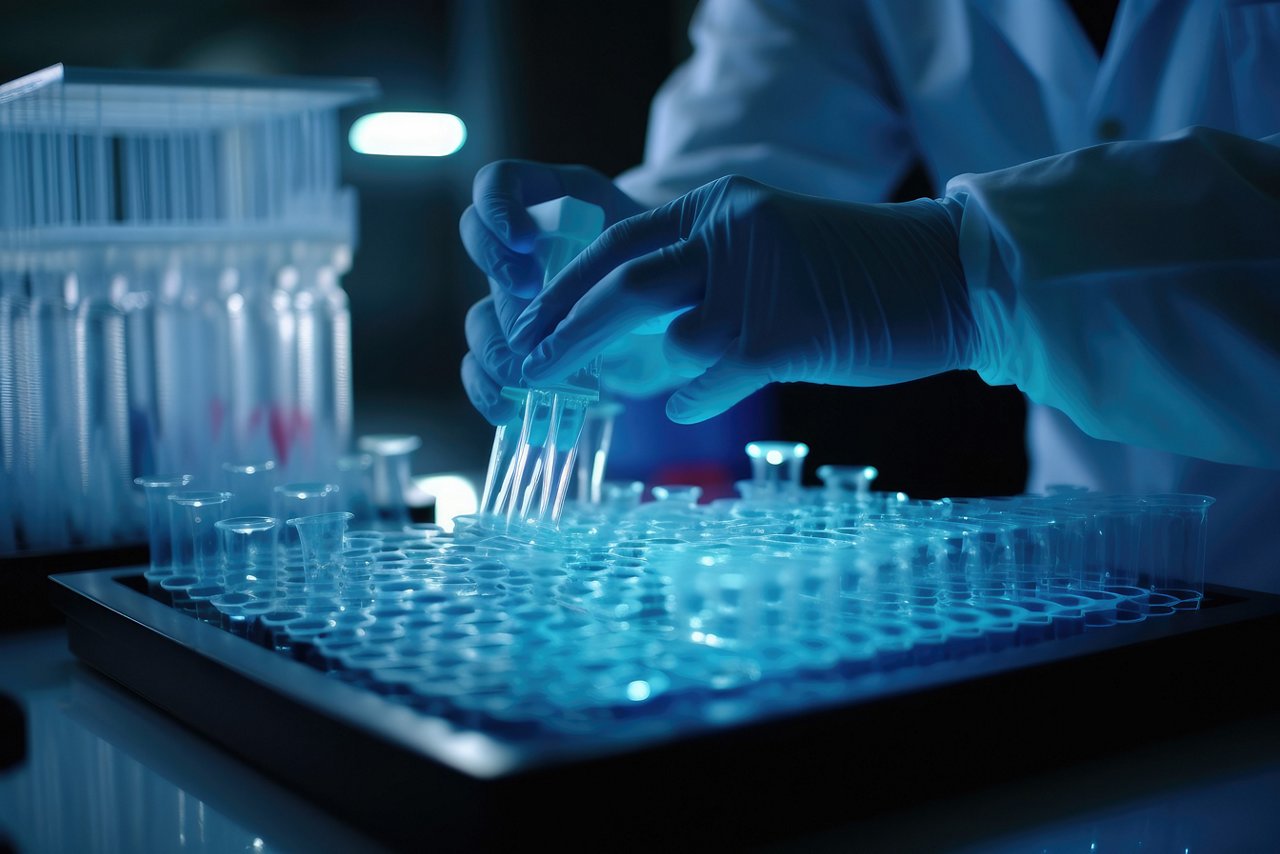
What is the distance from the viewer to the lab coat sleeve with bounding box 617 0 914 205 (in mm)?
2215

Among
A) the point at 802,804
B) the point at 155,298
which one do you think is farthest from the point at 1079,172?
the point at 155,298

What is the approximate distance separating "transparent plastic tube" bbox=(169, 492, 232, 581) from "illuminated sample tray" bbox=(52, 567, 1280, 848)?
13 cm

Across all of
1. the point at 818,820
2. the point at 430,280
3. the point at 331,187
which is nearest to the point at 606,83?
the point at 430,280

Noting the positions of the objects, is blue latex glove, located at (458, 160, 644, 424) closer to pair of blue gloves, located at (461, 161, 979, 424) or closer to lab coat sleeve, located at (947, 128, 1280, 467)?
pair of blue gloves, located at (461, 161, 979, 424)

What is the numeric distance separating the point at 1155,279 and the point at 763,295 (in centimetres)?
43

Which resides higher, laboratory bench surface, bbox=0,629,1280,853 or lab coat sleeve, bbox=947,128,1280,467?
lab coat sleeve, bbox=947,128,1280,467

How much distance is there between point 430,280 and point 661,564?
10.9 feet

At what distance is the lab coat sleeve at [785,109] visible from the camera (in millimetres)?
2215

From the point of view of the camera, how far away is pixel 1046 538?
1218mm

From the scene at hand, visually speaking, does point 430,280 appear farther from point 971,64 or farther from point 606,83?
point 971,64

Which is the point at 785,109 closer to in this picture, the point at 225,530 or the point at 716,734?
the point at 225,530

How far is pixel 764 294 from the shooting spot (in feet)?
4.22

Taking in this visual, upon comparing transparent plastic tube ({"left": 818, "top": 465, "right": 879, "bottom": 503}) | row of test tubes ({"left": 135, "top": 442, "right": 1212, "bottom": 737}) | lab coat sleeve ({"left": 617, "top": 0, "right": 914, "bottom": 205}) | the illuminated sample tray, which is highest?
lab coat sleeve ({"left": 617, "top": 0, "right": 914, "bottom": 205})

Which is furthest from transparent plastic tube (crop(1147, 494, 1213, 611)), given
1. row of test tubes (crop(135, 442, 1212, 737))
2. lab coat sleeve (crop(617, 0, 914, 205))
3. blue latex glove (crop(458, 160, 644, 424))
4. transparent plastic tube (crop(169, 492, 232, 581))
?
lab coat sleeve (crop(617, 0, 914, 205))
